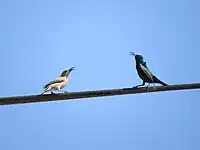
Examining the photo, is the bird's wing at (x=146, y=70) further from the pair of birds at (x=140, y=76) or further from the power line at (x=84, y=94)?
the power line at (x=84, y=94)

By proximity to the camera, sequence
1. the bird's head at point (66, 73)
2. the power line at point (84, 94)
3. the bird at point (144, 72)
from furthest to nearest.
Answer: the bird's head at point (66, 73) < the bird at point (144, 72) < the power line at point (84, 94)

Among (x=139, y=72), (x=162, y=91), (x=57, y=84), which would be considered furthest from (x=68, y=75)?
(x=162, y=91)

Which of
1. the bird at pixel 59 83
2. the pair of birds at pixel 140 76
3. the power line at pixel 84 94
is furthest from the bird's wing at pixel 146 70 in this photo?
the power line at pixel 84 94

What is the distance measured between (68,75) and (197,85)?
7.21 m

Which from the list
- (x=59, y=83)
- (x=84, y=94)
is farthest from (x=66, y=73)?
(x=84, y=94)

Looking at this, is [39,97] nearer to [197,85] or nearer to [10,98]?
[10,98]

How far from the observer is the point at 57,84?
13773 millimetres

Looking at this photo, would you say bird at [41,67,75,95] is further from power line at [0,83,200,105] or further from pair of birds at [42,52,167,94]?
power line at [0,83,200,105]

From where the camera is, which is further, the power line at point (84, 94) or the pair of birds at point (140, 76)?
the pair of birds at point (140, 76)

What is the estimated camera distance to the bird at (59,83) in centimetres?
1300

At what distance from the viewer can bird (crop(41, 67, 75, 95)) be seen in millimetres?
12998

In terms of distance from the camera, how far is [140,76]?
1368 centimetres

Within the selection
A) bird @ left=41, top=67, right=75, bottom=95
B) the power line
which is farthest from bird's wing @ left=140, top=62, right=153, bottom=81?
the power line

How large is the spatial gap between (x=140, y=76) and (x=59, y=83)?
2.35m
